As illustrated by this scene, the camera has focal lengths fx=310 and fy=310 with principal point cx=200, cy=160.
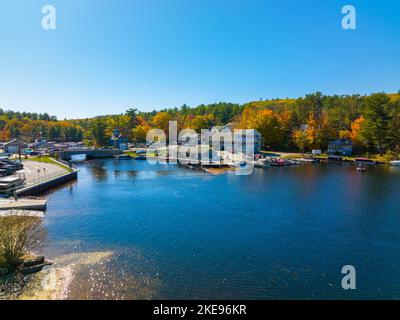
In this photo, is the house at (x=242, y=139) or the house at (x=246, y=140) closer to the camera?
the house at (x=246, y=140)

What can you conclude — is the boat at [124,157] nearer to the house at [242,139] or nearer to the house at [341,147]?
the house at [242,139]

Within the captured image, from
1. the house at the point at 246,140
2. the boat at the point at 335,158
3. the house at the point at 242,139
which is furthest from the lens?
the house at the point at 242,139

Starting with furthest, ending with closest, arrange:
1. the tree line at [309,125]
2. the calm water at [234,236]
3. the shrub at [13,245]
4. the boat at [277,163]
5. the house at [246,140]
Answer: the house at [246,140] → the tree line at [309,125] → the boat at [277,163] → the shrub at [13,245] → the calm water at [234,236]

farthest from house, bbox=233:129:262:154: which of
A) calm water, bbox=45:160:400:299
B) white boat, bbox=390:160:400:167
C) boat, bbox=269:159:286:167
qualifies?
calm water, bbox=45:160:400:299

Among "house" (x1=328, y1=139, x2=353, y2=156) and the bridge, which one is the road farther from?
"house" (x1=328, y1=139, x2=353, y2=156)

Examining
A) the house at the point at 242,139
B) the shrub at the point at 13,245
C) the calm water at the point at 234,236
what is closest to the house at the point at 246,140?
the house at the point at 242,139

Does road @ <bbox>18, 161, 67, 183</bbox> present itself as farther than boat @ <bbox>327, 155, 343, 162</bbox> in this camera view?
No

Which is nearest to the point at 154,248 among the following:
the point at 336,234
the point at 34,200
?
the point at 336,234
